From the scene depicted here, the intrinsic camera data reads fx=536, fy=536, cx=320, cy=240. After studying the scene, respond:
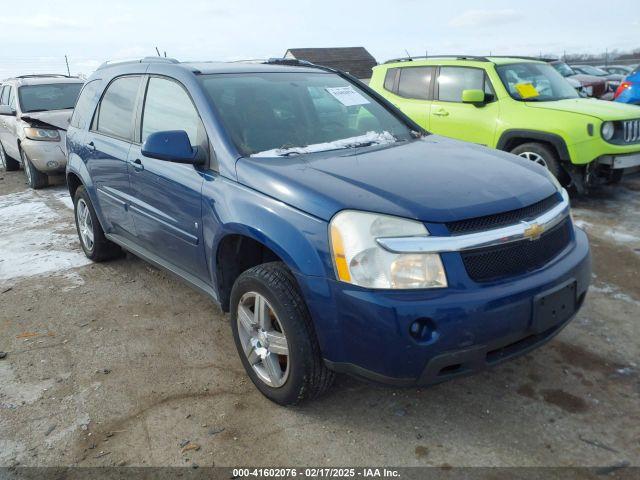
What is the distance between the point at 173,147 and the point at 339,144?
0.95m

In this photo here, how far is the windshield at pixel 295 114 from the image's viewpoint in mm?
3066

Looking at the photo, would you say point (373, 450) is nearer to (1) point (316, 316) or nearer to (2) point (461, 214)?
(1) point (316, 316)

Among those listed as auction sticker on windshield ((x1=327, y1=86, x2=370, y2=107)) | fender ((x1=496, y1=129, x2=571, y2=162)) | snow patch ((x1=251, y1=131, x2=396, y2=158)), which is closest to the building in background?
fender ((x1=496, y1=129, x2=571, y2=162))

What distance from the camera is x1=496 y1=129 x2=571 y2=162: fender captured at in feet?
19.3

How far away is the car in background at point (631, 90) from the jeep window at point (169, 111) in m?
8.40

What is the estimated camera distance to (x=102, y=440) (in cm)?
262

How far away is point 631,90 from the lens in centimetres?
901

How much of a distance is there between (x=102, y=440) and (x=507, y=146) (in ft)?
18.2

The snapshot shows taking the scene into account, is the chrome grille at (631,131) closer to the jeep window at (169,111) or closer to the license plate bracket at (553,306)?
the license plate bracket at (553,306)

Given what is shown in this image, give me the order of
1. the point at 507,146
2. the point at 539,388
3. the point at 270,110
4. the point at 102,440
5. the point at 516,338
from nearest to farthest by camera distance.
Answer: the point at 516,338 < the point at 102,440 < the point at 539,388 < the point at 270,110 < the point at 507,146

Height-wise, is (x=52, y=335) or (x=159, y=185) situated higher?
(x=159, y=185)

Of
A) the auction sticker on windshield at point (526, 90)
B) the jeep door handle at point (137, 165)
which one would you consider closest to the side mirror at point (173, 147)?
the jeep door handle at point (137, 165)

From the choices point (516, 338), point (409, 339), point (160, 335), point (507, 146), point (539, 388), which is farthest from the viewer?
point (507, 146)

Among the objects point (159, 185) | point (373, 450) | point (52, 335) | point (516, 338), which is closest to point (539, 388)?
point (516, 338)
